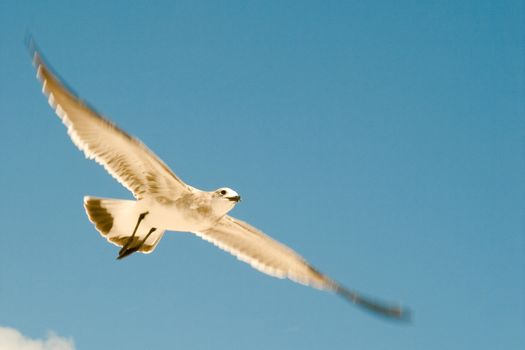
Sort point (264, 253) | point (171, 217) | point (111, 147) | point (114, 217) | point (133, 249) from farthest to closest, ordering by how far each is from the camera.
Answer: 1. point (264, 253)
2. point (133, 249)
3. point (114, 217)
4. point (171, 217)
5. point (111, 147)

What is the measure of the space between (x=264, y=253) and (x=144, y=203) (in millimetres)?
2167

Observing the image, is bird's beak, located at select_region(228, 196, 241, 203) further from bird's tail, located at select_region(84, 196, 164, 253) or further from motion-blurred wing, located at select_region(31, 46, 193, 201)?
bird's tail, located at select_region(84, 196, 164, 253)

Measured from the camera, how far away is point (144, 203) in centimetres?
957

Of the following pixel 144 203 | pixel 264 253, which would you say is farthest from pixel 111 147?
pixel 264 253

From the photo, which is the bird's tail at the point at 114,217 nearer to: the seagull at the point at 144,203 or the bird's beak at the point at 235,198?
the seagull at the point at 144,203

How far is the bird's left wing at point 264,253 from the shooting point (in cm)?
1070

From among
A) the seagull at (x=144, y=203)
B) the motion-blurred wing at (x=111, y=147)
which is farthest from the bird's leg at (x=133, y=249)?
the motion-blurred wing at (x=111, y=147)

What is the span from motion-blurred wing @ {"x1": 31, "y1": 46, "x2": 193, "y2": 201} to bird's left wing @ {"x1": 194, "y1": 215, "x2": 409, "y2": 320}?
143 cm

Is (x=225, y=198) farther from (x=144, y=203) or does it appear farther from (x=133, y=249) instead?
(x=133, y=249)

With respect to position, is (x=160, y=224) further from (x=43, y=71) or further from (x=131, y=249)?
(x=43, y=71)

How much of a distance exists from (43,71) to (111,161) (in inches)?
57.3

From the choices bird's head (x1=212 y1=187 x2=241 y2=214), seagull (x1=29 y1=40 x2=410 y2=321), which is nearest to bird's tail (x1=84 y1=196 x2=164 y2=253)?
seagull (x1=29 y1=40 x2=410 y2=321)

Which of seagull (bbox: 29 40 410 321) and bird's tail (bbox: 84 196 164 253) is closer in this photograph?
seagull (bbox: 29 40 410 321)

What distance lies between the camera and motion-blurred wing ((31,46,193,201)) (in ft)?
27.7
